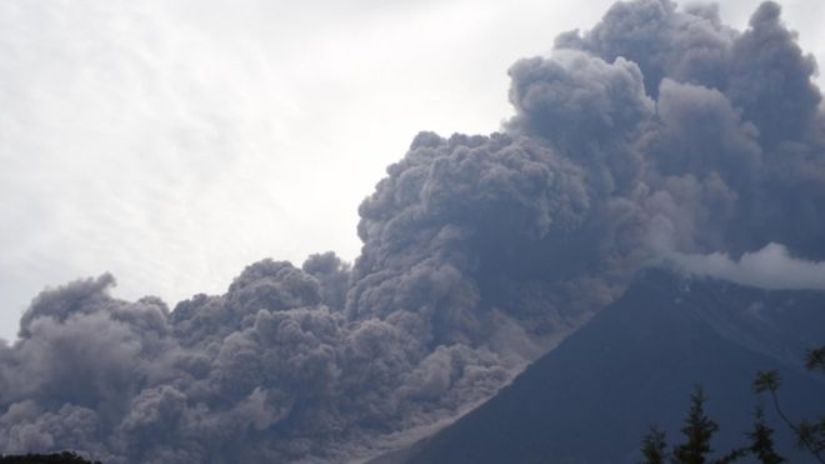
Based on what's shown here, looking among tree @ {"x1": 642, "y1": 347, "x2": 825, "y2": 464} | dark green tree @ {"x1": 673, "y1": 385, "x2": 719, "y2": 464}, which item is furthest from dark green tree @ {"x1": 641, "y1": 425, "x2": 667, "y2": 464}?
dark green tree @ {"x1": 673, "y1": 385, "x2": 719, "y2": 464}

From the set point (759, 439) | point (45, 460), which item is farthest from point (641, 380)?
point (759, 439)

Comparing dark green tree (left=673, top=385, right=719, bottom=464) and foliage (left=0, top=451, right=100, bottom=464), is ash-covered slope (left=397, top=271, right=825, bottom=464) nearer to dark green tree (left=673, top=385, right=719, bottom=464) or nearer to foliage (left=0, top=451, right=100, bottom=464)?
foliage (left=0, top=451, right=100, bottom=464)

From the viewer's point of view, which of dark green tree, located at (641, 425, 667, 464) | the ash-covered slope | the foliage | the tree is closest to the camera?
the tree

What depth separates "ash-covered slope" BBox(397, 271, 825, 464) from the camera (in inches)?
2987

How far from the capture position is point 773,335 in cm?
9469

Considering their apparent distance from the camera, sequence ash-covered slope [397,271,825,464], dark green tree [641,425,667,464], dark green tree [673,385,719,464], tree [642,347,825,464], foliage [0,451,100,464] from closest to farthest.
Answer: tree [642,347,825,464] → dark green tree [673,385,719,464] → dark green tree [641,425,667,464] → foliage [0,451,100,464] → ash-covered slope [397,271,825,464]

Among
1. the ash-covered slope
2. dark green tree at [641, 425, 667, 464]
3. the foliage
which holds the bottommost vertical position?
dark green tree at [641, 425, 667, 464]

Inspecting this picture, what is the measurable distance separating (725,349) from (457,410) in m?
25.3

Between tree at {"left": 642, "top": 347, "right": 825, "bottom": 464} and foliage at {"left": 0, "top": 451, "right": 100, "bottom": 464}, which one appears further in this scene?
foliage at {"left": 0, "top": 451, "right": 100, "bottom": 464}

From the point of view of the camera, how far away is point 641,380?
282ft

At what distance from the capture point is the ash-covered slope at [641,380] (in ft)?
249

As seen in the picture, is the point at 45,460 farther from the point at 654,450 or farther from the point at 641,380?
the point at 641,380

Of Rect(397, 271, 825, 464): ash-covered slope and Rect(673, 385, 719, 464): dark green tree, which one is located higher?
Rect(397, 271, 825, 464): ash-covered slope

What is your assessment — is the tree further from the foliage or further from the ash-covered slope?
the ash-covered slope
